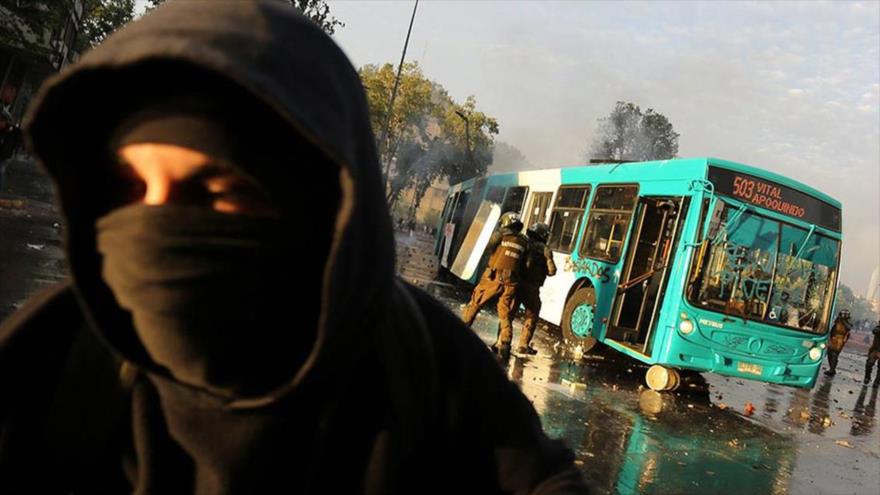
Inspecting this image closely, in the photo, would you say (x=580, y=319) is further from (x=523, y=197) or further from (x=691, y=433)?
(x=523, y=197)

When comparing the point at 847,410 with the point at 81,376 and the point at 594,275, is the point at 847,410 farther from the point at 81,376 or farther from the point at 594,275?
the point at 81,376

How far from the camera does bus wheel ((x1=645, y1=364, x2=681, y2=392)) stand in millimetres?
8547

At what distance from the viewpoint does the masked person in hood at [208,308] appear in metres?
1.11

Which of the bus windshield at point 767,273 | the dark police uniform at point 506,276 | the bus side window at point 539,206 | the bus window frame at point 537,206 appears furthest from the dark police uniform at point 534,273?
the bus side window at point 539,206

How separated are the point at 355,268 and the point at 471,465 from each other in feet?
1.76

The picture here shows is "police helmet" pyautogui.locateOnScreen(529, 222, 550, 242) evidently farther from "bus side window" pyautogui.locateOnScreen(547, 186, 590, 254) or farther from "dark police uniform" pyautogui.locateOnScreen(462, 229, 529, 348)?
"bus side window" pyautogui.locateOnScreen(547, 186, 590, 254)

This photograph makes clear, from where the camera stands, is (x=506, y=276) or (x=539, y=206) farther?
(x=539, y=206)

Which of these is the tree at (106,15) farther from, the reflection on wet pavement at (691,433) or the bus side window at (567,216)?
the reflection on wet pavement at (691,433)

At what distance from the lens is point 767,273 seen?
8406 mm

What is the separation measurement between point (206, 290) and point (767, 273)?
8711 millimetres

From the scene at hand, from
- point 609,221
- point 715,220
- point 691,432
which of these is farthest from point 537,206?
point 691,432

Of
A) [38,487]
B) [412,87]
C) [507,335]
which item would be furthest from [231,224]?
Result: [412,87]

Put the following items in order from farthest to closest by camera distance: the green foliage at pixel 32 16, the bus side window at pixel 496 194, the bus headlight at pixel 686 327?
the bus side window at pixel 496 194
the green foliage at pixel 32 16
the bus headlight at pixel 686 327

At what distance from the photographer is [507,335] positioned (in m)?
8.67
